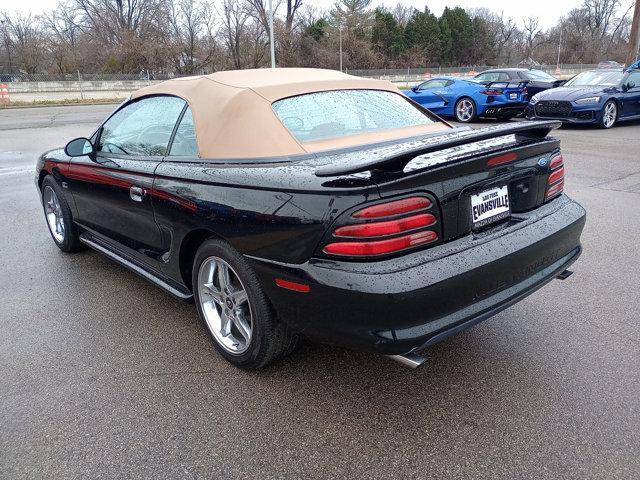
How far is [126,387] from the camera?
2773 mm

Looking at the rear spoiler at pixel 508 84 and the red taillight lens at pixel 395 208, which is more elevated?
the rear spoiler at pixel 508 84

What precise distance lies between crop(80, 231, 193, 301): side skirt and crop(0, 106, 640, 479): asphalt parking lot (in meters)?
0.30

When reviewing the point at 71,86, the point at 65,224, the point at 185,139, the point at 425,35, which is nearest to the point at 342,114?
the point at 185,139

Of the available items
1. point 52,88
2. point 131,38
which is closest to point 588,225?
point 52,88

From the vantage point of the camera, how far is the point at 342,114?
10.4 ft

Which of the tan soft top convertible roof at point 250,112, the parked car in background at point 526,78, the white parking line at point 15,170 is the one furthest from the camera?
the parked car in background at point 526,78

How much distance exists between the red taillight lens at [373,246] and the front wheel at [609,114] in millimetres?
12914

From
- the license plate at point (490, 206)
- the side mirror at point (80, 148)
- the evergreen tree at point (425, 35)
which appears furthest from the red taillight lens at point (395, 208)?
the evergreen tree at point (425, 35)

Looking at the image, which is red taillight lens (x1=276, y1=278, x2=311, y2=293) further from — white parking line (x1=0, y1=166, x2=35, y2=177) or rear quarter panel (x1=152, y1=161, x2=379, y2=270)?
white parking line (x1=0, y1=166, x2=35, y2=177)

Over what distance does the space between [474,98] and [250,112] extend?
42.4ft

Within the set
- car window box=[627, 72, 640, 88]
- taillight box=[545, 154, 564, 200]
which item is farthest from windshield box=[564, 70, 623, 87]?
taillight box=[545, 154, 564, 200]

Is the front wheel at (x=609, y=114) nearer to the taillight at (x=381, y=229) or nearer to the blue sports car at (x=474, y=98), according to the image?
the blue sports car at (x=474, y=98)

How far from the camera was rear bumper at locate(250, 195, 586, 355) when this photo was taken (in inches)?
86.0

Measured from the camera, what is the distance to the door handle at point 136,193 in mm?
3271
